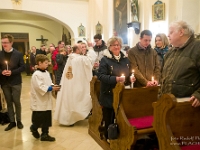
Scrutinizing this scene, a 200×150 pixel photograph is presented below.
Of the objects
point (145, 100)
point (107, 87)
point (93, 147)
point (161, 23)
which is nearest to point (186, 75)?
point (145, 100)

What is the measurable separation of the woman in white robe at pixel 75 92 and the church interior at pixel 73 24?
0.66 feet

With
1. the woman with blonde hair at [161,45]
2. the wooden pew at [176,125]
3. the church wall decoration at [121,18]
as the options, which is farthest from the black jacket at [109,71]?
the church wall decoration at [121,18]

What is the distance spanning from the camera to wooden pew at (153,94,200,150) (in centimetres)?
158

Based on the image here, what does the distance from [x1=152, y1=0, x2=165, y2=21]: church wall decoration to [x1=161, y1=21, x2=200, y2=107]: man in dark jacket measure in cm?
481

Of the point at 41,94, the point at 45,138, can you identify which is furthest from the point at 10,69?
the point at 45,138

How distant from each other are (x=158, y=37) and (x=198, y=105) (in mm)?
2055

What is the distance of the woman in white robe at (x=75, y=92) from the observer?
12.7 ft

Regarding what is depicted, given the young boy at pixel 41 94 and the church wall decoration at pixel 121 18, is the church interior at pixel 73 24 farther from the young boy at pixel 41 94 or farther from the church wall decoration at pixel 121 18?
the young boy at pixel 41 94

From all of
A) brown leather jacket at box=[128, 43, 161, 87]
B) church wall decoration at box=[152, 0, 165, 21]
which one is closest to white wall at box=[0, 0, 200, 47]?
church wall decoration at box=[152, 0, 165, 21]

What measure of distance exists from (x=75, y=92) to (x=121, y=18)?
556cm

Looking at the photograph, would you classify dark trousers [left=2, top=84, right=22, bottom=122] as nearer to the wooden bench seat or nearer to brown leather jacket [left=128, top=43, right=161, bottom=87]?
the wooden bench seat

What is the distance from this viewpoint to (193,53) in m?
1.87

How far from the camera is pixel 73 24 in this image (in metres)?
11.3

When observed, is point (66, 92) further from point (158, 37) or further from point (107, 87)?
point (158, 37)
